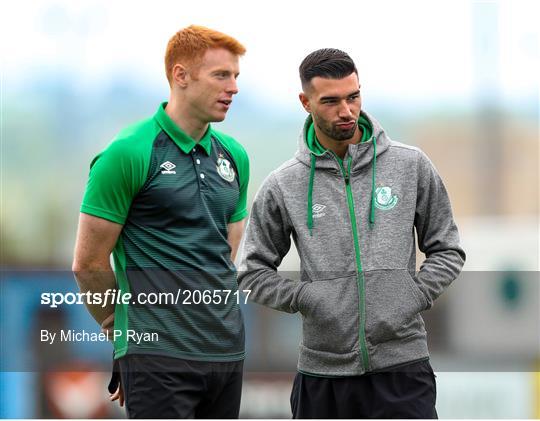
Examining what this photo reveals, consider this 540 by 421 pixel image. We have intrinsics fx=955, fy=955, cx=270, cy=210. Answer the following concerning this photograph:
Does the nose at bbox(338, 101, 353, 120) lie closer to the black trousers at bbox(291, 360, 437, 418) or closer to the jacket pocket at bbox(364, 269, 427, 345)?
the jacket pocket at bbox(364, 269, 427, 345)

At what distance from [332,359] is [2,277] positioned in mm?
3533

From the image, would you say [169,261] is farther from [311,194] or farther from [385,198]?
[385,198]

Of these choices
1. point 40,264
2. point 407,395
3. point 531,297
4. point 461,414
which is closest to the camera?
point 407,395

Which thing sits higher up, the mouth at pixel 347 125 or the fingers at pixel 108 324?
the mouth at pixel 347 125

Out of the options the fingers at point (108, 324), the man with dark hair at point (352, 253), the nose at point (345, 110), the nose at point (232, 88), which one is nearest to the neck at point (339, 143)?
the man with dark hair at point (352, 253)

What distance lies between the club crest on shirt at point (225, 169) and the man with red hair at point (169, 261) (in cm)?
3

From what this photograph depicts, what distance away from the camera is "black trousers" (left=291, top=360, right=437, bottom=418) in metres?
2.91

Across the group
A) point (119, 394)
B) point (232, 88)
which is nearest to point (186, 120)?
point (232, 88)

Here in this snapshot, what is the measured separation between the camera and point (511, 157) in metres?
6.57

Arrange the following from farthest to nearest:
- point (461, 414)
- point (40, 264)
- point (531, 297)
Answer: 1. point (40, 264)
2. point (531, 297)
3. point (461, 414)

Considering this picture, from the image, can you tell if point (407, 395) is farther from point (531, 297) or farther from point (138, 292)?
point (531, 297)

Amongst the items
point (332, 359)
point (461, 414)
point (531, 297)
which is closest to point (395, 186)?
point (332, 359)

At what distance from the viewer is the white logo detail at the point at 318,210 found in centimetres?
300

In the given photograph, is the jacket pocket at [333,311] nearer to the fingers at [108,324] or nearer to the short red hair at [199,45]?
the fingers at [108,324]
